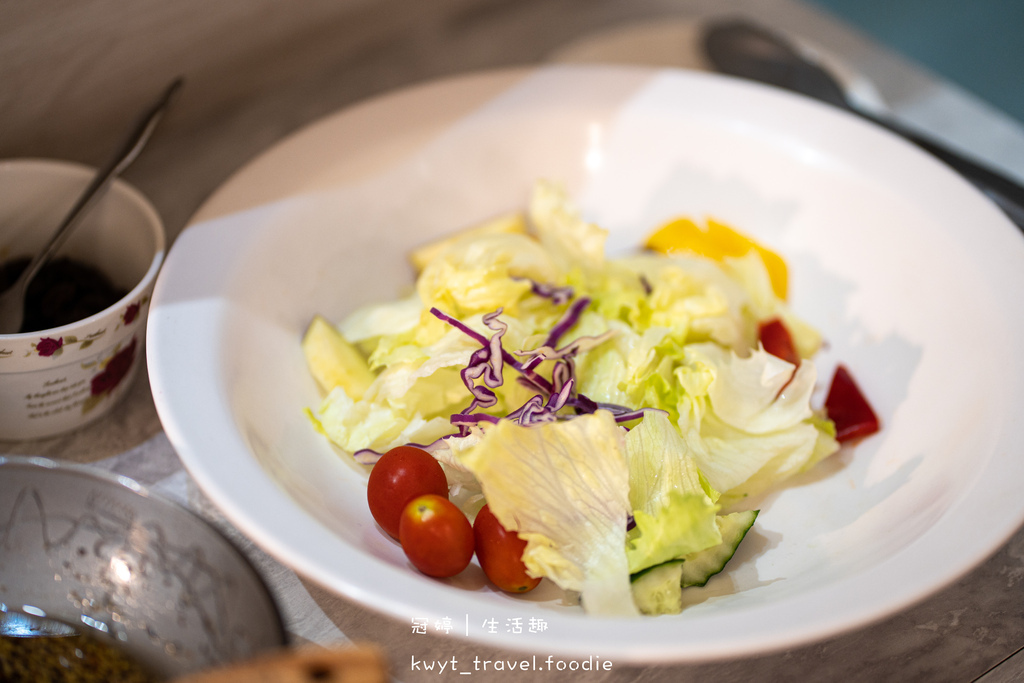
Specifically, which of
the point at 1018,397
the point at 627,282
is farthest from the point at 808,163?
the point at 1018,397

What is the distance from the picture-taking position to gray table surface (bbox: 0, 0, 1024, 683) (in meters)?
0.91

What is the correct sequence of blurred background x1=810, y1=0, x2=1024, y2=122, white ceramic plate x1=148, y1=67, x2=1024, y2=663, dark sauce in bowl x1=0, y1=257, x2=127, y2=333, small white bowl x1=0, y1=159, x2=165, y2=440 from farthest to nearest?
blurred background x1=810, y1=0, x2=1024, y2=122 < dark sauce in bowl x1=0, y1=257, x2=127, y2=333 < small white bowl x1=0, y1=159, x2=165, y2=440 < white ceramic plate x1=148, y1=67, x2=1024, y2=663

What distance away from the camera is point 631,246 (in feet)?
4.66

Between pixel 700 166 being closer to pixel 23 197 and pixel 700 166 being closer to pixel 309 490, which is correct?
pixel 309 490

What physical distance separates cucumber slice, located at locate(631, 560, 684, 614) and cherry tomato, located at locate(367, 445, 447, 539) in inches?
10.2

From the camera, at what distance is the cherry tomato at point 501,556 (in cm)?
86

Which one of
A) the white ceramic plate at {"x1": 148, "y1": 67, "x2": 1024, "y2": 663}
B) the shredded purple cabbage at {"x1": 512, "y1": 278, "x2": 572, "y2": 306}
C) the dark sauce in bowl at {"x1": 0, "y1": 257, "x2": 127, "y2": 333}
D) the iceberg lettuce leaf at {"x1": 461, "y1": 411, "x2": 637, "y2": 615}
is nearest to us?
the white ceramic plate at {"x1": 148, "y1": 67, "x2": 1024, "y2": 663}

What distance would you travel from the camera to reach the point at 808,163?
4.40 ft

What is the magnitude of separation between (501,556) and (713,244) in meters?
0.76

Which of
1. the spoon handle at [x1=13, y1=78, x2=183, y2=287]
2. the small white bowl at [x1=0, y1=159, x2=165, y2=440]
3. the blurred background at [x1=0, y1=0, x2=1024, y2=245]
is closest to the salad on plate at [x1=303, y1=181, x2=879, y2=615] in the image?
the small white bowl at [x1=0, y1=159, x2=165, y2=440]

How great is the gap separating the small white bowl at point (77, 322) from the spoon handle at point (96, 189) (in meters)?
0.03

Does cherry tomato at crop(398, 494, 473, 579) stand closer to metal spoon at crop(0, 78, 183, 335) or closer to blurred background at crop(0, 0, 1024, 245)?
metal spoon at crop(0, 78, 183, 335)

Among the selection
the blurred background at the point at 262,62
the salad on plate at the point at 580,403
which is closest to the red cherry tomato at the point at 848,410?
the salad on plate at the point at 580,403

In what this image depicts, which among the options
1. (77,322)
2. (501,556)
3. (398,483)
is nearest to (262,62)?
(77,322)
